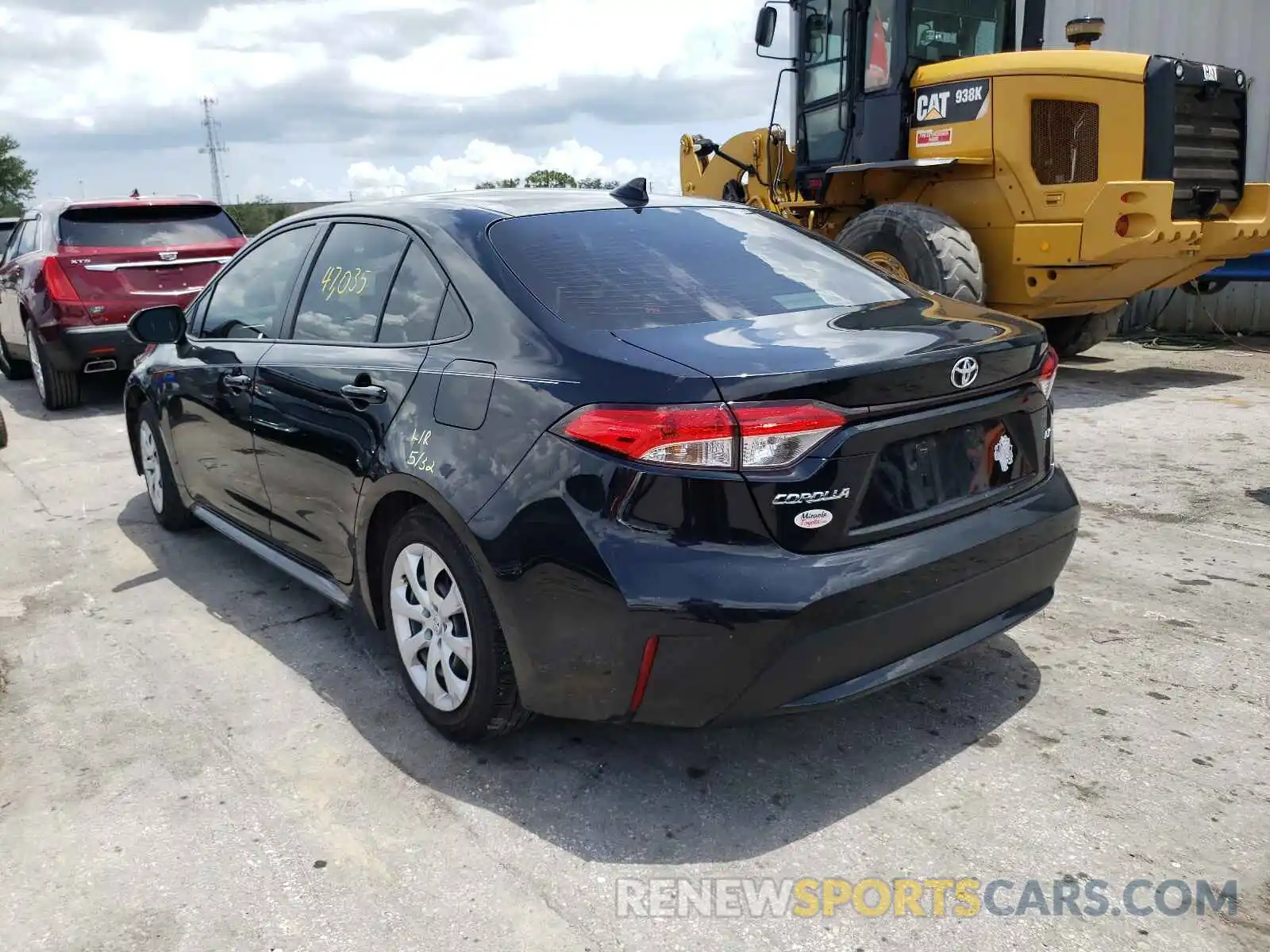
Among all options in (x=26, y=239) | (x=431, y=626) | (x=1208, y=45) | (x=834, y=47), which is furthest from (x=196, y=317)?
(x=1208, y=45)

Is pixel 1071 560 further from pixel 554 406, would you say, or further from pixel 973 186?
pixel 973 186

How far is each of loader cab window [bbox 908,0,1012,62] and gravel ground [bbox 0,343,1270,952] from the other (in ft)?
18.1

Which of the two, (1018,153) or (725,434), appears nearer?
(725,434)

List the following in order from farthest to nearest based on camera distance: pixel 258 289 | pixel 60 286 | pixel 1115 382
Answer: pixel 1115 382, pixel 60 286, pixel 258 289

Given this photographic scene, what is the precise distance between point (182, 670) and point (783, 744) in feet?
7.06

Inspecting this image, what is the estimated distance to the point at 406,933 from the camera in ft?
7.79

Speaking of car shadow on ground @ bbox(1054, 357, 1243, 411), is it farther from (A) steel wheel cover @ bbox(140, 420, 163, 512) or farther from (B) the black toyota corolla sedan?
(A) steel wheel cover @ bbox(140, 420, 163, 512)

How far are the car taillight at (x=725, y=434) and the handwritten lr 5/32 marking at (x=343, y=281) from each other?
4.92 ft

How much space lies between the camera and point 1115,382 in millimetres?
9039

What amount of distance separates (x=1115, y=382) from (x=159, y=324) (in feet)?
24.9

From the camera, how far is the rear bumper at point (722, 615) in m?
2.48

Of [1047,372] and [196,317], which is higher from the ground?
[196,317]

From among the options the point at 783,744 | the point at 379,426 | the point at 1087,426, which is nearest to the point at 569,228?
the point at 379,426

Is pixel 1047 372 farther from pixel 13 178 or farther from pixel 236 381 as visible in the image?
pixel 13 178
